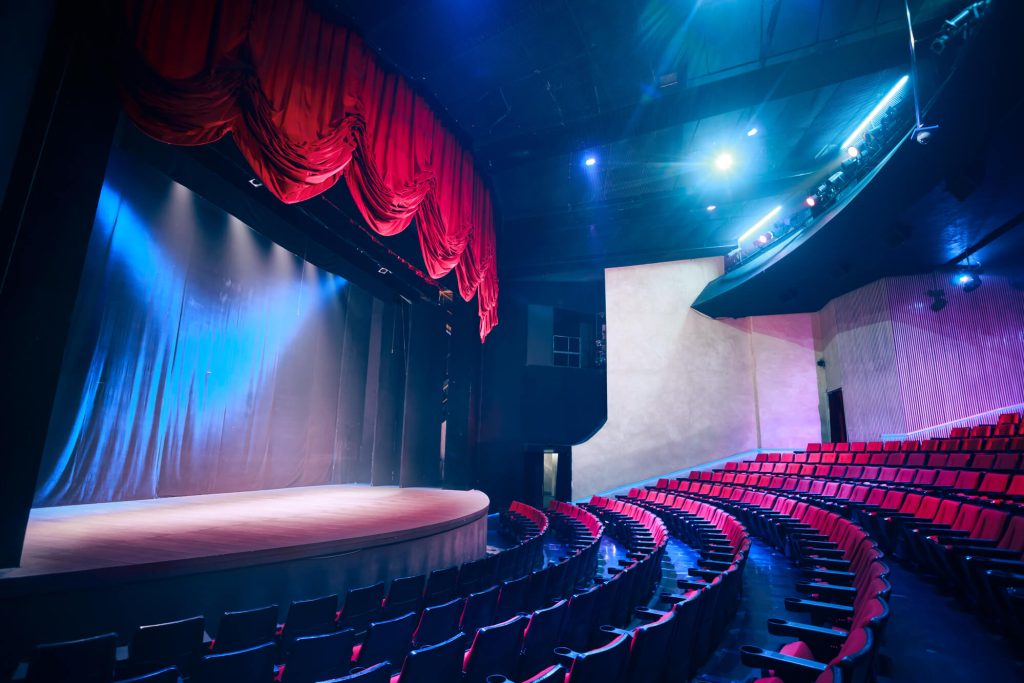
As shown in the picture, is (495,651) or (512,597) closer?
(495,651)

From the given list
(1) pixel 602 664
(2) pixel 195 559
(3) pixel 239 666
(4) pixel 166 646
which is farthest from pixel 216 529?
(1) pixel 602 664

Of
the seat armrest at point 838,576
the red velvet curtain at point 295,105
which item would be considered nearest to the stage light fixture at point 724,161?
the red velvet curtain at point 295,105

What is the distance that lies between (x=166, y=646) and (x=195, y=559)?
2.19ft

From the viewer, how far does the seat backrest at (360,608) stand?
2324 mm

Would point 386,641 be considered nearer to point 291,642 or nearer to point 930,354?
point 291,642

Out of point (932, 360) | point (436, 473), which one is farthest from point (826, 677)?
point (932, 360)

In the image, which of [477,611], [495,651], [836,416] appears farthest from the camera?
[836,416]

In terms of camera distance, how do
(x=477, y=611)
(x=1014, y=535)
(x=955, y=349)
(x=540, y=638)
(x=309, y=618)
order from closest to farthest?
(x=540, y=638), (x=309, y=618), (x=477, y=611), (x=1014, y=535), (x=955, y=349)

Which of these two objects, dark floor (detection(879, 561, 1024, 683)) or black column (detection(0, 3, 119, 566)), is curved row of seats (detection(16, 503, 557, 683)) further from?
dark floor (detection(879, 561, 1024, 683))

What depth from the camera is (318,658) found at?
63.6 inches

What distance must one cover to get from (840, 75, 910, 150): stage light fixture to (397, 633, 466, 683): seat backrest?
6.84 metres

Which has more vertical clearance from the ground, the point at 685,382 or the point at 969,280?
the point at 969,280

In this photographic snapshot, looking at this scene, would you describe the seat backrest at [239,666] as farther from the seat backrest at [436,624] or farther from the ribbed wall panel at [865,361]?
the ribbed wall panel at [865,361]

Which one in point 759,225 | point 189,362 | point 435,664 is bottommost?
point 435,664
